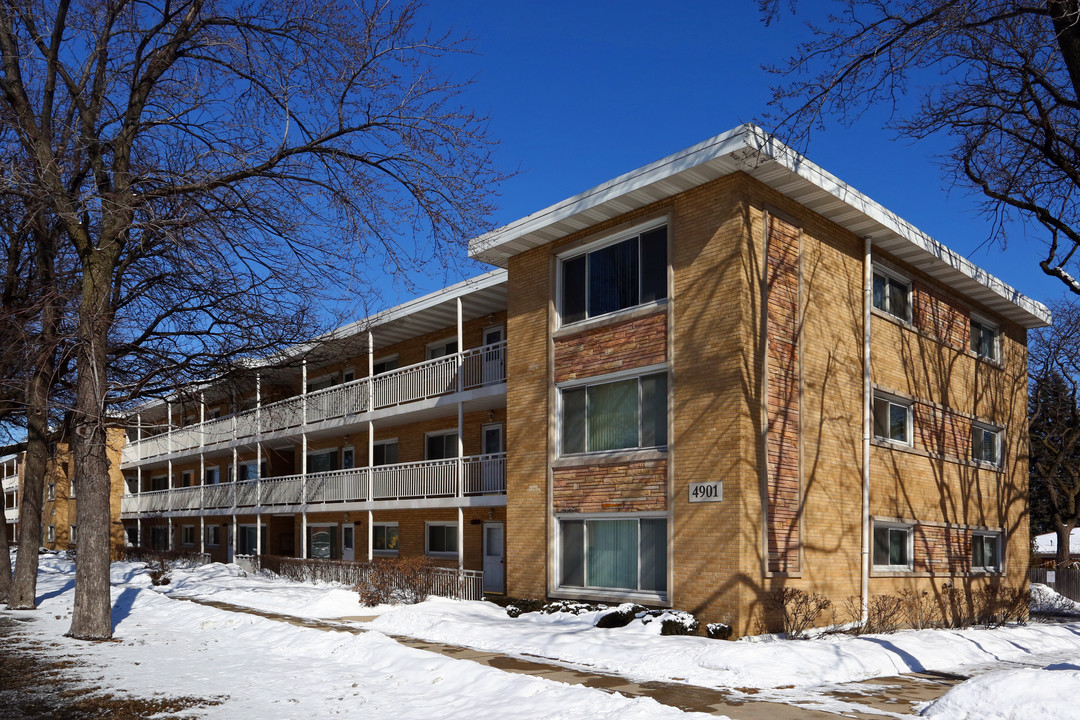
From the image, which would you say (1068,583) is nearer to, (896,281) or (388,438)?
(896,281)

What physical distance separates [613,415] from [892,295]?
25.0 feet

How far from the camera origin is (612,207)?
1806 centimetres

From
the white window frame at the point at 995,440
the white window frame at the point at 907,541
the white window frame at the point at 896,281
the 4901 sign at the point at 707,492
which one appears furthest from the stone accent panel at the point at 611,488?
the white window frame at the point at 995,440

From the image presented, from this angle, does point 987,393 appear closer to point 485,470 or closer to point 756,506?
point 756,506

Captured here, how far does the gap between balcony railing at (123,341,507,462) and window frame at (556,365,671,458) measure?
3683 millimetres

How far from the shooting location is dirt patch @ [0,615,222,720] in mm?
9484

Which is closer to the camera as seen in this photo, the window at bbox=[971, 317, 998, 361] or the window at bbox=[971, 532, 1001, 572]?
the window at bbox=[971, 532, 1001, 572]

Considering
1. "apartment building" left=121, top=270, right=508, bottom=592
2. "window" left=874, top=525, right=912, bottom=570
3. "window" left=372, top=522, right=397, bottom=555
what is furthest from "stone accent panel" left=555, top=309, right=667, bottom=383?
"window" left=372, top=522, right=397, bottom=555

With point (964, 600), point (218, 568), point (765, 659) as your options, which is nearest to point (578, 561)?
point (765, 659)

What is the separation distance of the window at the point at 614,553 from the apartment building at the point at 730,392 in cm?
5

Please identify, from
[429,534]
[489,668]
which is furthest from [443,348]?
[489,668]

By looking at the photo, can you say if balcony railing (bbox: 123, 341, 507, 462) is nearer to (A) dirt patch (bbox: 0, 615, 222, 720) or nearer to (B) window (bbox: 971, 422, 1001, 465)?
(A) dirt patch (bbox: 0, 615, 222, 720)

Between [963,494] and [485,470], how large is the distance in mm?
12079

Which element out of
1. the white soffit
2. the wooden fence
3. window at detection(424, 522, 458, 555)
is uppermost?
the white soffit
